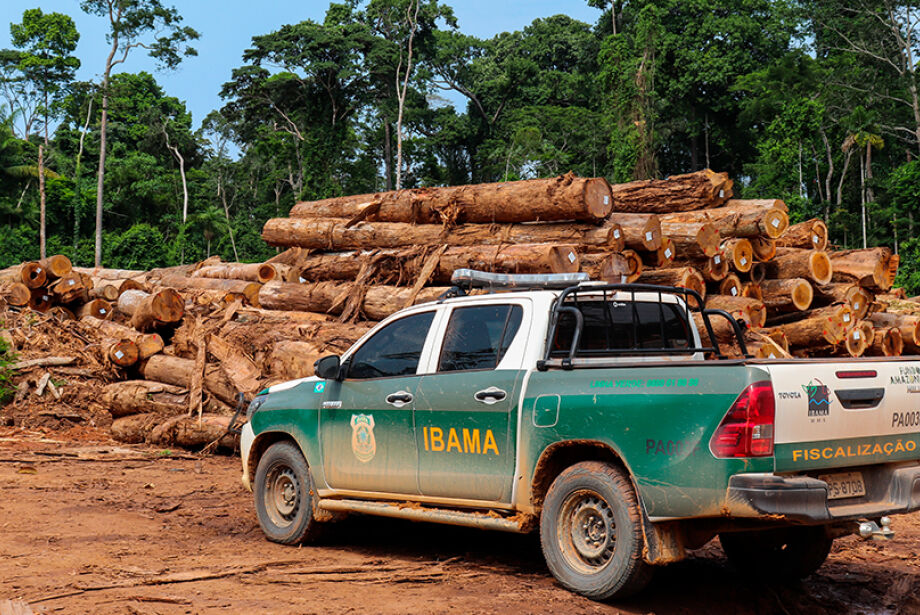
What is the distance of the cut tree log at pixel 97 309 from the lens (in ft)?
64.6

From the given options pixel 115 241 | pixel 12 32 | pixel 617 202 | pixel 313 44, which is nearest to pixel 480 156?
pixel 313 44

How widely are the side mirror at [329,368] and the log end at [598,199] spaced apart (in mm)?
6638

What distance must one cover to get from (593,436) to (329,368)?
8.40 ft

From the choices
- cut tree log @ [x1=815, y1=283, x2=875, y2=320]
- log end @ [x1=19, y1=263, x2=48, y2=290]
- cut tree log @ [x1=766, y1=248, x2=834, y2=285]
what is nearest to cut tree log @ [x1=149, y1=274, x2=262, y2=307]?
log end @ [x1=19, y1=263, x2=48, y2=290]

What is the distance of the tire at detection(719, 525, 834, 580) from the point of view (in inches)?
245

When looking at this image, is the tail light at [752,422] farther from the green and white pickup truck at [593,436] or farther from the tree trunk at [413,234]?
the tree trunk at [413,234]


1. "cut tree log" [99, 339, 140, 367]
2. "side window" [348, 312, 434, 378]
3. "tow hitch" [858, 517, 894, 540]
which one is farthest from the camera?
"cut tree log" [99, 339, 140, 367]

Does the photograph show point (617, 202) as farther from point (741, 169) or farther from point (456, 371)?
point (741, 169)

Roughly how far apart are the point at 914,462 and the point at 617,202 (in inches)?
425

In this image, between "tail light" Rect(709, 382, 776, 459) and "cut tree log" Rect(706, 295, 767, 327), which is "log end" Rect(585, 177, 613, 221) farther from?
"tail light" Rect(709, 382, 776, 459)

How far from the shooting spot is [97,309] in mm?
19734

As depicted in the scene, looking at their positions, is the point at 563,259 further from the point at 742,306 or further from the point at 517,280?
the point at 517,280

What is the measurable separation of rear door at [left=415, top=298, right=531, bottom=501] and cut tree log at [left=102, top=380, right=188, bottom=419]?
8.53 metres

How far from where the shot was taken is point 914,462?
571 centimetres
